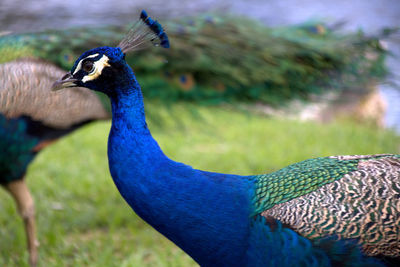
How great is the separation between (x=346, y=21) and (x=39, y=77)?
70.4 inches

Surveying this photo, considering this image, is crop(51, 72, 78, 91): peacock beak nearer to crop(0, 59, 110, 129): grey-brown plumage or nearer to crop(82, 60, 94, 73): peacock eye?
crop(82, 60, 94, 73): peacock eye

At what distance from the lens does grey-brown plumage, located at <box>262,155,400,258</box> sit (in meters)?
1.18

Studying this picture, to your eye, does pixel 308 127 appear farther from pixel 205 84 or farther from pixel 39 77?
pixel 39 77

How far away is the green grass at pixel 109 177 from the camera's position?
2.45 metres

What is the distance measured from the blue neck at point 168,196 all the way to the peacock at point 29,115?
0.89m

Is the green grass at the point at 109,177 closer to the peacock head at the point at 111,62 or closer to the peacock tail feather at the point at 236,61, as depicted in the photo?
the peacock tail feather at the point at 236,61

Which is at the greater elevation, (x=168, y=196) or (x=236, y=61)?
(x=236, y=61)

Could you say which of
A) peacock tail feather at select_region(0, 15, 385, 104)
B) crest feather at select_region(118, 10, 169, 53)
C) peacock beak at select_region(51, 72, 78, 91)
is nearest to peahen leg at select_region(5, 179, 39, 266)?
peacock tail feather at select_region(0, 15, 385, 104)

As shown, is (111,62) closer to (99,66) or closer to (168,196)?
(99,66)

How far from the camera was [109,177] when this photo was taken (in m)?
3.49

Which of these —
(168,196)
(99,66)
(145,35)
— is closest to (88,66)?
(99,66)

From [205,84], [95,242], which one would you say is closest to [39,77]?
[205,84]

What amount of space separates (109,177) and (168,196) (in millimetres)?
2342

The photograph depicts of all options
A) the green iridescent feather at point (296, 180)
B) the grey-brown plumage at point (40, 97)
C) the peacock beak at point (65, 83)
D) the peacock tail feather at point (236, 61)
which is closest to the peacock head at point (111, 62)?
the peacock beak at point (65, 83)
